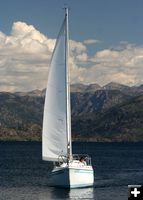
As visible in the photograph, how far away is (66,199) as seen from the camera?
6062 cm

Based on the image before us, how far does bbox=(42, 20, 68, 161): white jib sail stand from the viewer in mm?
69875

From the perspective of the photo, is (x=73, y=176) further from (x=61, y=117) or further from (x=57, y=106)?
(x=57, y=106)

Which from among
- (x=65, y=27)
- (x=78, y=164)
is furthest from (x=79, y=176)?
(x=65, y=27)

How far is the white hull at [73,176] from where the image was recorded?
66.9 meters

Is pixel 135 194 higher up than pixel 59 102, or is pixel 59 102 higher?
pixel 59 102

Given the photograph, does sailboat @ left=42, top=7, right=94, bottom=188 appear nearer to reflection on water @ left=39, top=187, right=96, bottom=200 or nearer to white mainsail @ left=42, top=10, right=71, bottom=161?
white mainsail @ left=42, top=10, right=71, bottom=161

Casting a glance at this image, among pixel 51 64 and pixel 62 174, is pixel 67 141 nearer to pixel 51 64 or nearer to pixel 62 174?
pixel 62 174

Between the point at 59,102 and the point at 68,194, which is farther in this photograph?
the point at 59,102

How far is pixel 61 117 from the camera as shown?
7044cm

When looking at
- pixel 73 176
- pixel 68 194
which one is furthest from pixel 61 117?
pixel 68 194

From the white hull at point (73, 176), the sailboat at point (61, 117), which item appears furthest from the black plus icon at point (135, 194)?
the sailboat at point (61, 117)

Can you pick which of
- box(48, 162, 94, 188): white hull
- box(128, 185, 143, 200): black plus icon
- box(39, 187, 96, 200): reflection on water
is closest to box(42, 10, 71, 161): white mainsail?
box(48, 162, 94, 188): white hull

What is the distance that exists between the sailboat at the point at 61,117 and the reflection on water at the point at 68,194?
0.92 meters

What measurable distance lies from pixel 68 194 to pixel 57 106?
42.0ft
